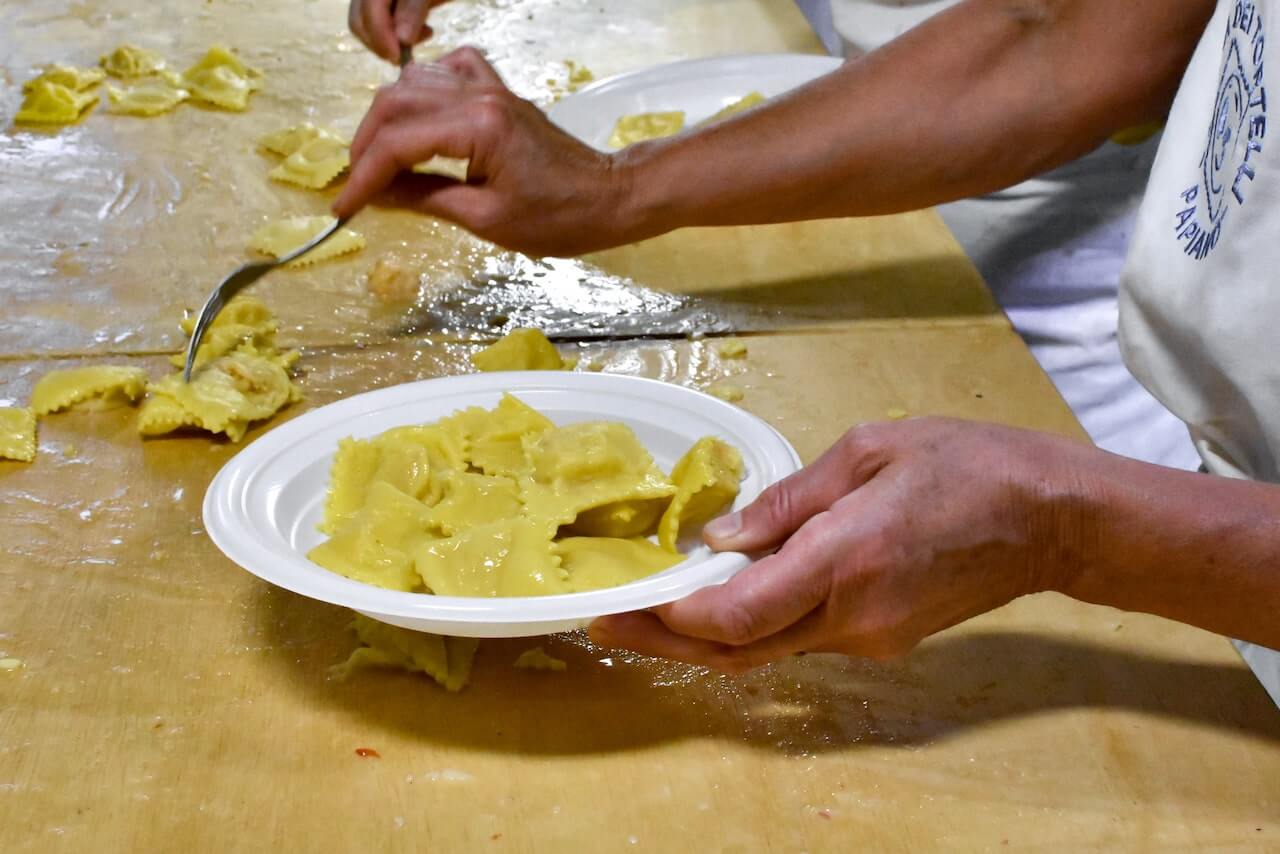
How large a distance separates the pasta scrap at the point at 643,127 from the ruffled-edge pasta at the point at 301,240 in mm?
571

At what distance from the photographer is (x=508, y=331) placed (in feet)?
6.46

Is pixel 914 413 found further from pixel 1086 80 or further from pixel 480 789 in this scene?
pixel 480 789

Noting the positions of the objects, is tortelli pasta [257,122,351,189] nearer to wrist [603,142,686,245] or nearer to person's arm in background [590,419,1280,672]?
wrist [603,142,686,245]

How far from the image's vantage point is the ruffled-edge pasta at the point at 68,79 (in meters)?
2.65

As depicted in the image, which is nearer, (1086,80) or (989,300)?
(1086,80)

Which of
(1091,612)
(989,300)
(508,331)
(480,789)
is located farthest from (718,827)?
(989,300)

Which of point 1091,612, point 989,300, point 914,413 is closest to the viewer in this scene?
point 1091,612

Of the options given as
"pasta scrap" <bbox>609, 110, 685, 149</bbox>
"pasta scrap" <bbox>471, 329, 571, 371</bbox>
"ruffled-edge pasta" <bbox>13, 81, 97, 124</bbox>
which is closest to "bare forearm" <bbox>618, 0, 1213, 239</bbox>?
"pasta scrap" <bbox>471, 329, 571, 371</bbox>

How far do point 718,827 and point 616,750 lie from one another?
5.5 inches

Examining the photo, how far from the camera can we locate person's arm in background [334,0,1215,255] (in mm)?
1855

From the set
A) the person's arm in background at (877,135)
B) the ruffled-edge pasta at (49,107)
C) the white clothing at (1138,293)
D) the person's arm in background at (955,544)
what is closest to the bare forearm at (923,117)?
the person's arm in background at (877,135)

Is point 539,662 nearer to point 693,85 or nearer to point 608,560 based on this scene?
point 608,560

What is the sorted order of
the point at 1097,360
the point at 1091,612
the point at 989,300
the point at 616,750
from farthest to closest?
1. the point at 1097,360
2. the point at 989,300
3. the point at 1091,612
4. the point at 616,750

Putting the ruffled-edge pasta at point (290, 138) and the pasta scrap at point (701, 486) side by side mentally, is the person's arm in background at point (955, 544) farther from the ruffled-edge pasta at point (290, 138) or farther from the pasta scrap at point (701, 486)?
the ruffled-edge pasta at point (290, 138)
